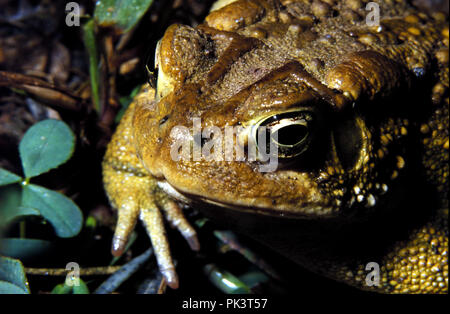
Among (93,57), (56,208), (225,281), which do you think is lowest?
(225,281)

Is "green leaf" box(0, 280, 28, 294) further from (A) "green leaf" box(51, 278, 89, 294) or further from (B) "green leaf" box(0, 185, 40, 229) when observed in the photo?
(B) "green leaf" box(0, 185, 40, 229)

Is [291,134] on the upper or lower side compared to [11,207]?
upper

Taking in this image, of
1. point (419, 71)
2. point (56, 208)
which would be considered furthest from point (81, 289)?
point (419, 71)

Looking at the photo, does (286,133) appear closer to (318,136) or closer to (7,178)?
(318,136)

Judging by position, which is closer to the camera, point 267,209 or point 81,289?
point 267,209
